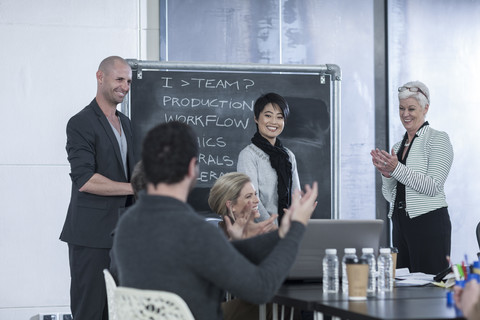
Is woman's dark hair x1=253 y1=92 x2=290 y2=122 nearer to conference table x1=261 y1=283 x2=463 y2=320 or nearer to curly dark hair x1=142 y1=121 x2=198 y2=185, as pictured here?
conference table x1=261 y1=283 x2=463 y2=320

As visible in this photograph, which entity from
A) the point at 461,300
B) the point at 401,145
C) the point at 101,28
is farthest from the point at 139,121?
the point at 461,300

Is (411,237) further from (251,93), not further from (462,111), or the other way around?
(462,111)

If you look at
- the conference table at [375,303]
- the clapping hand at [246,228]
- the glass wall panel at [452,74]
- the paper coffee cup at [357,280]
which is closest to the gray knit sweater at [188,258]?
the conference table at [375,303]

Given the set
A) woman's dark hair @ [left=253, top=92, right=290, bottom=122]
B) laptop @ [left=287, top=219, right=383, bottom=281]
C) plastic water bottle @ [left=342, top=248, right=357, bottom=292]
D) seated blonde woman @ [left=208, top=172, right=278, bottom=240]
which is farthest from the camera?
woman's dark hair @ [left=253, top=92, right=290, bottom=122]

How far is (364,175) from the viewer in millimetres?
5098

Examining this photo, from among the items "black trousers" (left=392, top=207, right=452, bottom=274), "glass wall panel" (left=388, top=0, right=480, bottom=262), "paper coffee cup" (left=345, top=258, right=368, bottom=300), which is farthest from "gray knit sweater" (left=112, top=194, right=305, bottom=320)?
"glass wall panel" (left=388, top=0, right=480, bottom=262)

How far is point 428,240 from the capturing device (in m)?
3.90

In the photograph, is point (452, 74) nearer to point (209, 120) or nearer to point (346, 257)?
point (209, 120)

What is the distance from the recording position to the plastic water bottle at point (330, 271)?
233cm

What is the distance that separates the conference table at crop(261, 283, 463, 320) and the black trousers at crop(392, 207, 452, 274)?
141 centimetres

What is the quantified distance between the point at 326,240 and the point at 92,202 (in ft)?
4.64

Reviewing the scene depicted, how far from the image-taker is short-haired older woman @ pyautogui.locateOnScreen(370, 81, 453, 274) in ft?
12.7

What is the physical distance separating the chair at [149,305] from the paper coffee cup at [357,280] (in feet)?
2.16

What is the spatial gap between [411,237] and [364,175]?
46.9 inches
